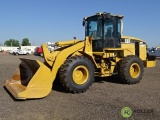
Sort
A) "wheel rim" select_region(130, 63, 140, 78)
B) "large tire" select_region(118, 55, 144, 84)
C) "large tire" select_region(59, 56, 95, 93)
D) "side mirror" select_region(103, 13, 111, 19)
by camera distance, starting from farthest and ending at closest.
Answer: "wheel rim" select_region(130, 63, 140, 78) → "large tire" select_region(118, 55, 144, 84) → "side mirror" select_region(103, 13, 111, 19) → "large tire" select_region(59, 56, 95, 93)

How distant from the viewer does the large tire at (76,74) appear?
8531mm

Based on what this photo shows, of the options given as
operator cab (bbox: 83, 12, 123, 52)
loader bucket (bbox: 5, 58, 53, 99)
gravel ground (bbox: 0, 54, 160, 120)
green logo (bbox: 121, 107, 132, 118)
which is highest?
operator cab (bbox: 83, 12, 123, 52)

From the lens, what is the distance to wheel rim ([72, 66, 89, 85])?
8945 millimetres

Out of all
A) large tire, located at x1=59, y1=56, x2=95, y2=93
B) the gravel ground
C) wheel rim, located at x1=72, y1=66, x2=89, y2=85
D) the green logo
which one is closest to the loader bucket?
the gravel ground

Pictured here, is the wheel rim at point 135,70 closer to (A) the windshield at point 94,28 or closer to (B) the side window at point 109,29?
(B) the side window at point 109,29

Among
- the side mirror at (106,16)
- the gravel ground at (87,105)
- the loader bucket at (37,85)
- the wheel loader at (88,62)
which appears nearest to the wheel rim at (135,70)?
the wheel loader at (88,62)

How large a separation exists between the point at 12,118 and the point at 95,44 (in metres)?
5.47

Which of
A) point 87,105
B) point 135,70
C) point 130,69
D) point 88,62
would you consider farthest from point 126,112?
point 135,70

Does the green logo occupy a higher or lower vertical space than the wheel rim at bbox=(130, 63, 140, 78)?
lower

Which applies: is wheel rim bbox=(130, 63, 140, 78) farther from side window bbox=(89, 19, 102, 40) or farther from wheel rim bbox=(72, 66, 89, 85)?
wheel rim bbox=(72, 66, 89, 85)

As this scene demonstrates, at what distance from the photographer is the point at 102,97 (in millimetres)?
8234

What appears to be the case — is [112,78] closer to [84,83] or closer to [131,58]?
[131,58]

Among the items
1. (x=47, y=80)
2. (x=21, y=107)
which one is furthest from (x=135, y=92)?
(x=21, y=107)

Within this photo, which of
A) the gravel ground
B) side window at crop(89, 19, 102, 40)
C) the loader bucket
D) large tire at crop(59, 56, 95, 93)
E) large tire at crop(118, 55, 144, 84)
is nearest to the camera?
the gravel ground
